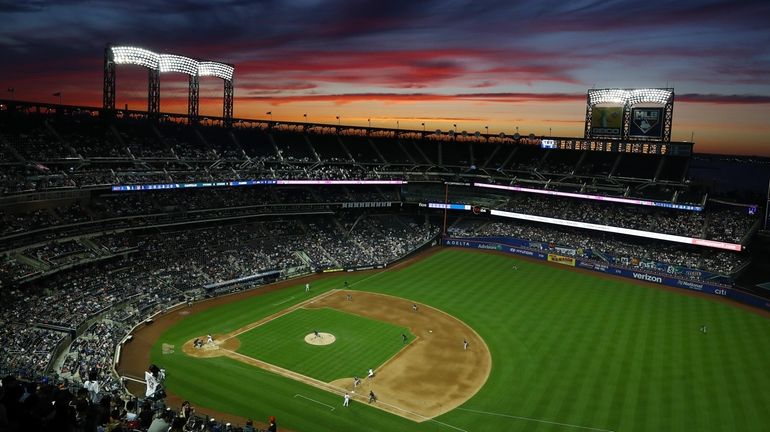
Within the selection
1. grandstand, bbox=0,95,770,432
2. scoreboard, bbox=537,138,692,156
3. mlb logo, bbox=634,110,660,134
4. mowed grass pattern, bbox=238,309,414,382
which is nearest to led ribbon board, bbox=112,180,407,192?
grandstand, bbox=0,95,770,432

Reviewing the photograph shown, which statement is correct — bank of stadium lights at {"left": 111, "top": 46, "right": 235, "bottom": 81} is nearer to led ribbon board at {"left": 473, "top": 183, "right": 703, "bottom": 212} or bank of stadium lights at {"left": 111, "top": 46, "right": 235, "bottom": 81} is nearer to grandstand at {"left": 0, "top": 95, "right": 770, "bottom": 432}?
grandstand at {"left": 0, "top": 95, "right": 770, "bottom": 432}

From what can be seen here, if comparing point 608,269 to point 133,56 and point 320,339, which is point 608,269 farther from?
point 133,56

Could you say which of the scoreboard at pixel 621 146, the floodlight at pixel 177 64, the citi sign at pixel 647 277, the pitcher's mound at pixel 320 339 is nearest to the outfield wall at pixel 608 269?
the citi sign at pixel 647 277

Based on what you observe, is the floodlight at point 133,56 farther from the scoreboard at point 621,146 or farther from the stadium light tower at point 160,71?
the scoreboard at point 621,146

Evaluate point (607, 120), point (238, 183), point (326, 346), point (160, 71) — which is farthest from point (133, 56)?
point (607, 120)

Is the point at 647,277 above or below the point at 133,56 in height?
below

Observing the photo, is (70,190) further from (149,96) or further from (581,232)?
(581,232)
